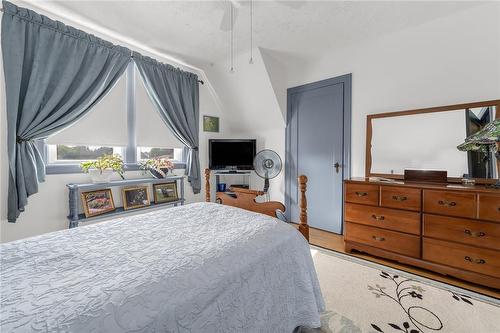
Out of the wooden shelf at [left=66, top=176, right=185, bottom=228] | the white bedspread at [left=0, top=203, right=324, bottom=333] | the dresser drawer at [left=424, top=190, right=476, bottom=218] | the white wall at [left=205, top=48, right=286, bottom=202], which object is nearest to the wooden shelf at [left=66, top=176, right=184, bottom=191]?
the wooden shelf at [left=66, top=176, right=185, bottom=228]

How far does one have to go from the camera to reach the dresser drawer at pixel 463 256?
1985mm

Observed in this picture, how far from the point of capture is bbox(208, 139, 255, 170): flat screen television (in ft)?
13.4

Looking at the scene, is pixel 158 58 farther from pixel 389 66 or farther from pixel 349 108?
pixel 389 66

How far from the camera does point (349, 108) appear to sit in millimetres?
3312

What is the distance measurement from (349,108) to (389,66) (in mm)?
679

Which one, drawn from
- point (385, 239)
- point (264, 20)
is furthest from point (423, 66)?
point (385, 239)

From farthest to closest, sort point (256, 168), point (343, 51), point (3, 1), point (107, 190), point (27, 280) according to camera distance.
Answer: point (256, 168), point (343, 51), point (107, 190), point (3, 1), point (27, 280)

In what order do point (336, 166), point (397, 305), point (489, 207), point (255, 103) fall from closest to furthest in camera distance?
point (397, 305), point (489, 207), point (336, 166), point (255, 103)

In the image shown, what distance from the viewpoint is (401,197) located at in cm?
242

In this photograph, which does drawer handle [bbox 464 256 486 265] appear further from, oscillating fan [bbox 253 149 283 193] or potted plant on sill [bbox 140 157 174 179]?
potted plant on sill [bbox 140 157 174 179]

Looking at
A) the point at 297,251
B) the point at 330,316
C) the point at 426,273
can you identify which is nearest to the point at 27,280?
the point at 297,251

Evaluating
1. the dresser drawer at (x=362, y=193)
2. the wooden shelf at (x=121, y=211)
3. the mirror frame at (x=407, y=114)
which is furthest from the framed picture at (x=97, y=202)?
the mirror frame at (x=407, y=114)

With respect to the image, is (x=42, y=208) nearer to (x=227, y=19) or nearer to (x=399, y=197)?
(x=227, y=19)

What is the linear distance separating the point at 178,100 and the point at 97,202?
72.2 inches
